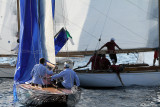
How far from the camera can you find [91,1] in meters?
23.7

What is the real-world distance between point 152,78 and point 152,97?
296cm

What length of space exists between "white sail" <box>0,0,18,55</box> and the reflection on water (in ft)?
19.6

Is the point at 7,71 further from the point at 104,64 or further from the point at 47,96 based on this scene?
the point at 47,96

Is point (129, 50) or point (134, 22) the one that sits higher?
point (134, 22)

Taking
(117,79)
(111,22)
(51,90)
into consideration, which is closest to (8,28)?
(111,22)

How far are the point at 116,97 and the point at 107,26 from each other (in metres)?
5.82

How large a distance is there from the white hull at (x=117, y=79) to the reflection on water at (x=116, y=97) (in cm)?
41

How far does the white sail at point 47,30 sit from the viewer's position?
17547mm

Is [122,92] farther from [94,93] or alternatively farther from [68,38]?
[68,38]

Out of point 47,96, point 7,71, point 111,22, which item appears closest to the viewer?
point 47,96

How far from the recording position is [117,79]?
2186cm

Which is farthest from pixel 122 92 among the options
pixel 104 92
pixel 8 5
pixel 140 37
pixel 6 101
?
pixel 8 5

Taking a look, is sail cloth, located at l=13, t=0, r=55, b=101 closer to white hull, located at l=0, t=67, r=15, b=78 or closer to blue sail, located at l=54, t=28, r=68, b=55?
blue sail, located at l=54, t=28, r=68, b=55

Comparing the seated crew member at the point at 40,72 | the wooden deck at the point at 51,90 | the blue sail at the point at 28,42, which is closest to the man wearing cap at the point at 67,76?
the wooden deck at the point at 51,90
